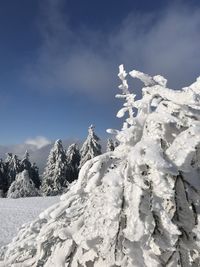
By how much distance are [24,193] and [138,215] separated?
31.1 meters

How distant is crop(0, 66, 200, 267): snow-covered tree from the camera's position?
7.17 ft

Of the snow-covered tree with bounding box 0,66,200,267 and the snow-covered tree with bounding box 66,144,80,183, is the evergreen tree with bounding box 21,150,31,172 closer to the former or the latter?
the snow-covered tree with bounding box 66,144,80,183

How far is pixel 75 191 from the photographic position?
96.5 inches

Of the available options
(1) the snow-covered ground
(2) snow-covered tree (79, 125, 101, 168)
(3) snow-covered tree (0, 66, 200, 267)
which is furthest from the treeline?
(3) snow-covered tree (0, 66, 200, 267)

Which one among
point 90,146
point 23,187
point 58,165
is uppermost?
point 90,146

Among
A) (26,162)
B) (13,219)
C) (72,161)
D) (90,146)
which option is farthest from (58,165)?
(13,219)

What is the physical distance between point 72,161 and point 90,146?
4616 millimetres

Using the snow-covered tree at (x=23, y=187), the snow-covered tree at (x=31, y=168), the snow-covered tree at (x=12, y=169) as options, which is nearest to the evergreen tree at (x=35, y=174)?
the snow-covered tree at (x=31, y=168)

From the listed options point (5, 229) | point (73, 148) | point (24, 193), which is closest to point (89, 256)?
point (5, 229)

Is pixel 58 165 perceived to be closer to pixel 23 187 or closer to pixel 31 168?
pixel 31 168

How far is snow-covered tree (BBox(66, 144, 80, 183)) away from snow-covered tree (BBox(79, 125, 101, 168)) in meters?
2.65

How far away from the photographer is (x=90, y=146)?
4281 cm

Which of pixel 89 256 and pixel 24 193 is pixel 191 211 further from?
pixel 24 193

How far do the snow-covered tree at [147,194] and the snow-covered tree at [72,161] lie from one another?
Result: 42.3 metres
